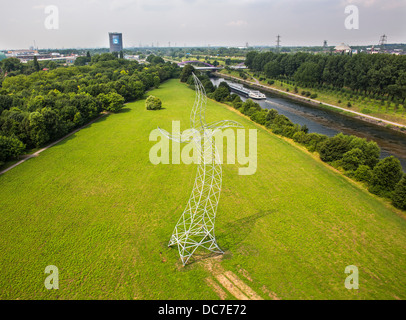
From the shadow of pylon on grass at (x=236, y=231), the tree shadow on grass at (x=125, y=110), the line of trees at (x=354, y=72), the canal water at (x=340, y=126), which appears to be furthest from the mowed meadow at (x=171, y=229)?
the line of trees at (x=354, y=72)

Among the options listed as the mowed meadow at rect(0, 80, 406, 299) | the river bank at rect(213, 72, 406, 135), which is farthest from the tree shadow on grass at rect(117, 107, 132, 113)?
the river bank at rect(213, 72, 406, 135)

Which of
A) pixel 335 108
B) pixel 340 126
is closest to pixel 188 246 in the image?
pixel 340 126

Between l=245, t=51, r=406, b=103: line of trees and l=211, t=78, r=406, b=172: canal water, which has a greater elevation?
l=245, t=51, r=406, b=103: line of trees

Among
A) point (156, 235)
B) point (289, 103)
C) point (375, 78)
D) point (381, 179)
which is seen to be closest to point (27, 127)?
point (156, 235)

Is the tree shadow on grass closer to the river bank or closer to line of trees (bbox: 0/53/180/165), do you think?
line of trees (bbox: 0/53/180/165)

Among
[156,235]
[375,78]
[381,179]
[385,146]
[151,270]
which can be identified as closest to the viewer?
[151,270]

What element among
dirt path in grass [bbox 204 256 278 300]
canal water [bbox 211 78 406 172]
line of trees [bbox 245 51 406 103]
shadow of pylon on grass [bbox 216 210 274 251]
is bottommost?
dirt path in grass [bbox 204 256 278 300]
